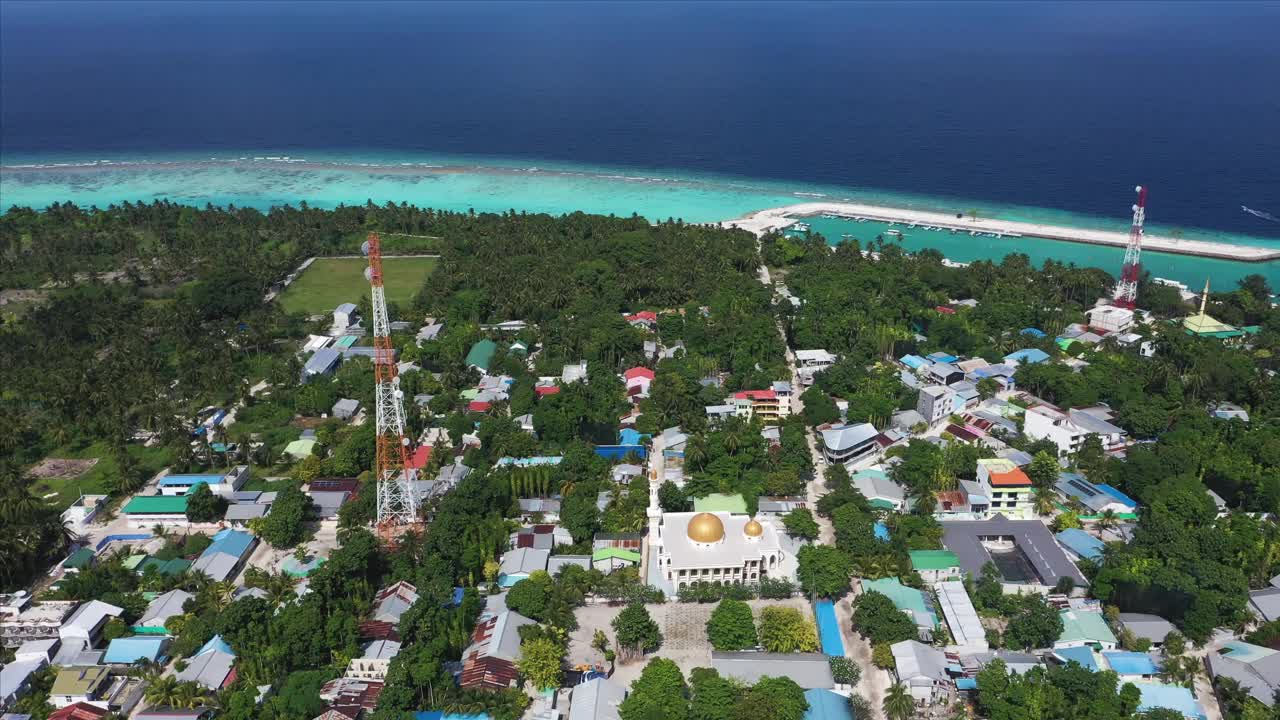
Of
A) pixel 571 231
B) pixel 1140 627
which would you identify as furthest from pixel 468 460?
pixel 571 231

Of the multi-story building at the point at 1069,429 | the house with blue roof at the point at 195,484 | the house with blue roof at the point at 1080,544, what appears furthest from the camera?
the multi-story building at the point at 1069,429

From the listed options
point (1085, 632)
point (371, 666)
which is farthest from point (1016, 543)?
point (371, 666)

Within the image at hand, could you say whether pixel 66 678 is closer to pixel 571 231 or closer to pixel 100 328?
pixel 100 328

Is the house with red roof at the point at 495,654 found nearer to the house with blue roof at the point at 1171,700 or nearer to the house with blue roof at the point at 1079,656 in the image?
the house with blue roof at the point at 1079,656

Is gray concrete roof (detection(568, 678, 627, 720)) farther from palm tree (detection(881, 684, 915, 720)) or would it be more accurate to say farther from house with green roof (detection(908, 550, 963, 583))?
house with green roof (detection(908, 550, 963, 583))

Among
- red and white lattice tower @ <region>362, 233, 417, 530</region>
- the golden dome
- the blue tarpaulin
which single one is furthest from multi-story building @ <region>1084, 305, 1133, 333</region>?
red and white lattice tower @ <region>362, 233, 417, 530</region>

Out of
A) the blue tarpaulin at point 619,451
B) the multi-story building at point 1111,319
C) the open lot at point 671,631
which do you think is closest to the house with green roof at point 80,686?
the open lot at point 671,631
